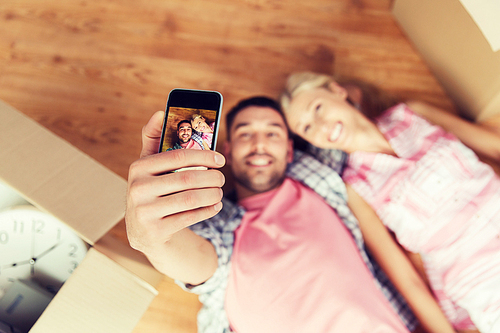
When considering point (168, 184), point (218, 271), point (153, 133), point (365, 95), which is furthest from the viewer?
point (365, 95)

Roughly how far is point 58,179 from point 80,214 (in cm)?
11

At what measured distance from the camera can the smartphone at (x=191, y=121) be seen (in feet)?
1.98

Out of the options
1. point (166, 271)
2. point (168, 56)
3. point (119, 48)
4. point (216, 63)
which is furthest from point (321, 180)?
point (119, 48)

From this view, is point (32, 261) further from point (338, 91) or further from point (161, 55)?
point (338, 91)

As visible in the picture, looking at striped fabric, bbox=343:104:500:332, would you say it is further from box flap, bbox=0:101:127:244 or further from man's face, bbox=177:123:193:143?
box flap, bbox=0:101:127:244

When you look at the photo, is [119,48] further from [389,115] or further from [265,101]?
[389,115]

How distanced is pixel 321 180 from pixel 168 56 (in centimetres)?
96

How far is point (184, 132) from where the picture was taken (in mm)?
607

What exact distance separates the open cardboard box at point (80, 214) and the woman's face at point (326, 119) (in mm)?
706

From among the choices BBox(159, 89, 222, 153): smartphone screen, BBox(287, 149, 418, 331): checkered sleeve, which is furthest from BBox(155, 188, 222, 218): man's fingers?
BBox(287, 149, 418, 331): checkered sleeve

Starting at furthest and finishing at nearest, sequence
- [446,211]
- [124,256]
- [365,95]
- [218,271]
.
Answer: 1. [365,95]
2. [446,211]
3. [218,271]
4. [124,256]

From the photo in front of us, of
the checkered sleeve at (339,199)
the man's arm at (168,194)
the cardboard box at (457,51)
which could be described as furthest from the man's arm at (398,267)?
the man's arm at (168,194)

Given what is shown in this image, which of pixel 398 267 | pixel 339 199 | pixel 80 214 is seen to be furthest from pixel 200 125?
pixel 398 267

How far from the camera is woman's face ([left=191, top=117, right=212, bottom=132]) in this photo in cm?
61
